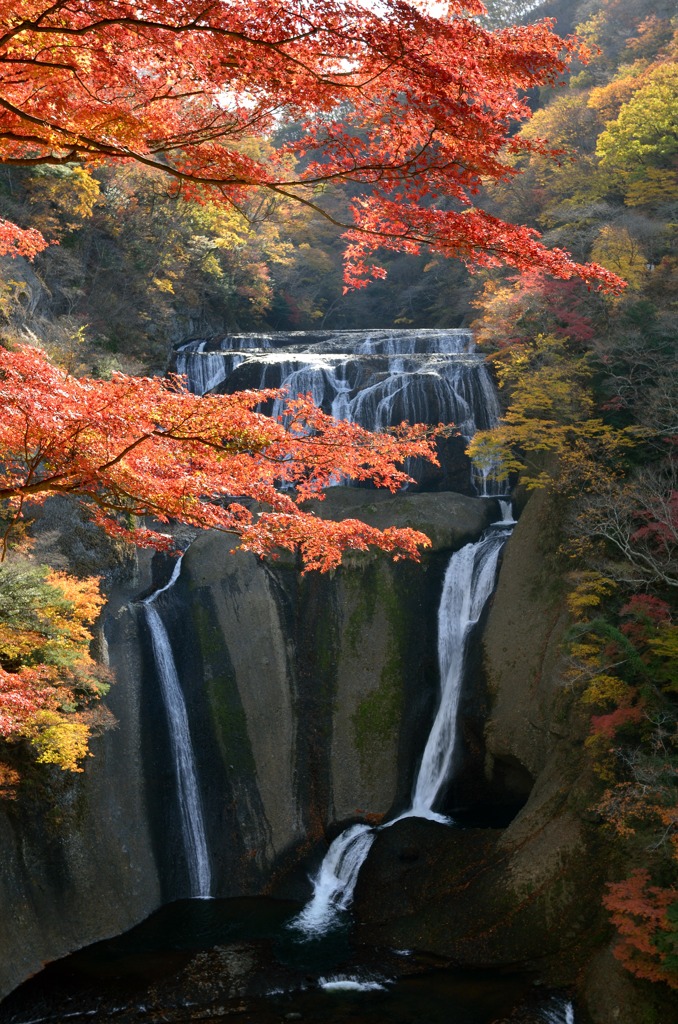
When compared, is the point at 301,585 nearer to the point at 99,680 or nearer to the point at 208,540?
the point at 208,540

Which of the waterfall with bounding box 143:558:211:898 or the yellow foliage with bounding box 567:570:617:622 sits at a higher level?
the yellow foliage with bounding box 567:570:617:622

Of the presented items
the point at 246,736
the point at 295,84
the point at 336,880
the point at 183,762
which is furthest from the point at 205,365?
the point at 295,84

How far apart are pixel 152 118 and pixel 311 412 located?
309cm

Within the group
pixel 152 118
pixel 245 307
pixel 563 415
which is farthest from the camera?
pixel 245 307

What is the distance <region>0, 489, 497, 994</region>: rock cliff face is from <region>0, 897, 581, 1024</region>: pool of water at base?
0.84 meters

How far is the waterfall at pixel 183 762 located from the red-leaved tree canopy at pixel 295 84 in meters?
11.3

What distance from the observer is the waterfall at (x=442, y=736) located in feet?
44.2

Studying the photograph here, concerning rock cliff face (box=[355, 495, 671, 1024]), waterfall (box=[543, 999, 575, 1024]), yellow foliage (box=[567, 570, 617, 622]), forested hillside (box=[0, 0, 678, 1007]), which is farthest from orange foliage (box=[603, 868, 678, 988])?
yellow foliage (box=[567, 570, 617, 622])

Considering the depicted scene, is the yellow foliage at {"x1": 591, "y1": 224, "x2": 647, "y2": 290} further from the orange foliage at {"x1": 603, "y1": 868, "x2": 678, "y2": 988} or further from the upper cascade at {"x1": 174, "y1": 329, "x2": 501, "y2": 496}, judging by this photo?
the orange foliage at {"x1": 603, "y1": 868, "x2": 678, "y2": 988}

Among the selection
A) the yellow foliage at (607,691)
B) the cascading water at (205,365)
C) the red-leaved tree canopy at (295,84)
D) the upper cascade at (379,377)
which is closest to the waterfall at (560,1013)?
the yellow foliage at (607,691)

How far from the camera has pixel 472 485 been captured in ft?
65.4

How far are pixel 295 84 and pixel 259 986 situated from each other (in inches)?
471

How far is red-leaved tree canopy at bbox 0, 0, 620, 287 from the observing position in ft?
16.1

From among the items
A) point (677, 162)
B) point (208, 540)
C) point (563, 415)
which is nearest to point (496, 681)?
point (563, 415)
